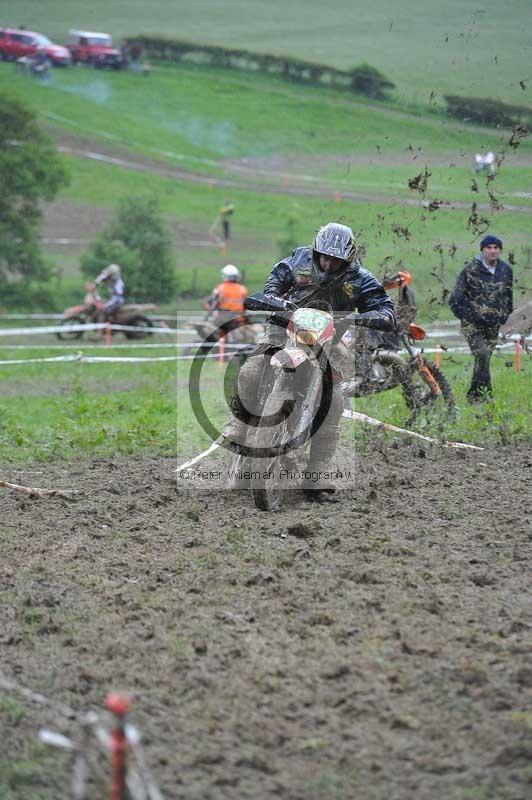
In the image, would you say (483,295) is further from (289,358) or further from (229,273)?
(229,273)

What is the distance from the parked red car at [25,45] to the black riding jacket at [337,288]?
46.3m

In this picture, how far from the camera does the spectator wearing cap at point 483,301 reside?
13805mm

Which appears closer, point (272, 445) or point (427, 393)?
point (272, 445)

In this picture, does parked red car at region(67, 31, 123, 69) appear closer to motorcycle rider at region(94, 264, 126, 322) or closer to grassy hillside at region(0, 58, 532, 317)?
grassy hillside at region(0, 58, 532, 317)

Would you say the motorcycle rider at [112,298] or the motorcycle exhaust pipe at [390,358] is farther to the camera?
the motorcycle rider at [112,298]

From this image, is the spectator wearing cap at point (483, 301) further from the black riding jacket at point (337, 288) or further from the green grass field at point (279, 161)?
the black riding jacket at point (337, 288)

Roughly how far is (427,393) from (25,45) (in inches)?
1759

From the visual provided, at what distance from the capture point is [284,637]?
555 cm

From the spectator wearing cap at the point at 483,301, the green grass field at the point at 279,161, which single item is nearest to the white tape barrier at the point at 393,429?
the green grass field at the point at 279,161

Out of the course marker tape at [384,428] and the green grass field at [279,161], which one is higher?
the green grass field at [279,161]

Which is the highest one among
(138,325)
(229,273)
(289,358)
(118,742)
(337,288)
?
(337,288)

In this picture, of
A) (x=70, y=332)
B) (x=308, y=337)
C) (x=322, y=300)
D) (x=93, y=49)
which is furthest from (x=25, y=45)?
(x=308, y=337)

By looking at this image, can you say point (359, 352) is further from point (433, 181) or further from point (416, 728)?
point (416, 728)

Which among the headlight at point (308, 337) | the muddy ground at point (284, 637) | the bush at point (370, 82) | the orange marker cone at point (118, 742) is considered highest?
the bush at point (370, 82)
